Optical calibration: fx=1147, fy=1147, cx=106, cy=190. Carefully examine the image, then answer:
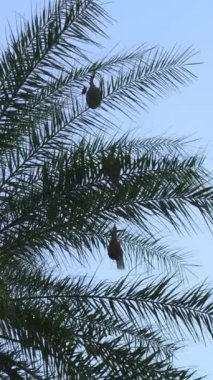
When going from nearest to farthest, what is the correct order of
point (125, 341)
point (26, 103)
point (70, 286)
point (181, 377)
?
point (181, 377) < point (125, 341) < point (70, 286) < point (26, 103)

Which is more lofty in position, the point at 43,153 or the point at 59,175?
the point at 43,153

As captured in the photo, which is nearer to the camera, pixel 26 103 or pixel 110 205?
pixel 110 205

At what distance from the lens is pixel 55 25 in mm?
10789

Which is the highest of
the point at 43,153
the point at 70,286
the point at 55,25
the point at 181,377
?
the point at 55,25

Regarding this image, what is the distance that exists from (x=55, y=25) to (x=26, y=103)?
2.57 feet

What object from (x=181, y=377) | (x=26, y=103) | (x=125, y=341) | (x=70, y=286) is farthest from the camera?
(x=26, y=103)

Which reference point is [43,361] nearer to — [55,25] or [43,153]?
[43,153]

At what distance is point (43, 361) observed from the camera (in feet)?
30.2

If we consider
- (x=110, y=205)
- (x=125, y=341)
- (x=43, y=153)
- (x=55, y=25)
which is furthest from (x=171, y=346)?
(x=55, y=25)

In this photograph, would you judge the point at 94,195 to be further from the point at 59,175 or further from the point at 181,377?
the point at 181,377

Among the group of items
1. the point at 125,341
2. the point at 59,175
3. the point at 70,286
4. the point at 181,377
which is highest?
the point at 59,175

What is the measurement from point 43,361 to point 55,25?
332cm

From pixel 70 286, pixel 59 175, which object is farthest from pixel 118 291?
pixel 59 175

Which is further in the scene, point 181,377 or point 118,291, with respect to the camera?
point 118,291
